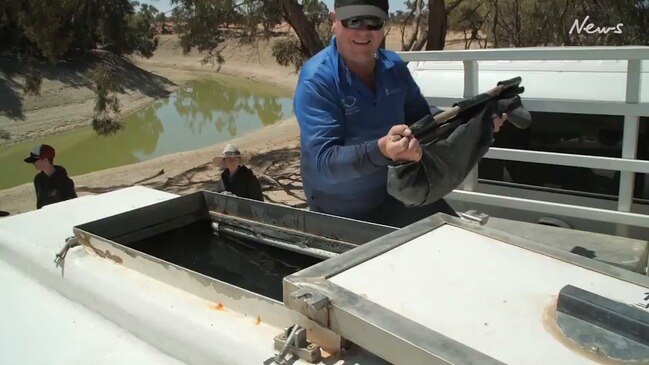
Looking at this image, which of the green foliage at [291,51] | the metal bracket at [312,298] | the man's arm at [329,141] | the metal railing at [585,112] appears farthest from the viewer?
the green foliage at [291,51]

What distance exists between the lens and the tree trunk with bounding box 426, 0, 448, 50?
955cm

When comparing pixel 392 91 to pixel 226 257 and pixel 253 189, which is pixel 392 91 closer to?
pixel 226 257

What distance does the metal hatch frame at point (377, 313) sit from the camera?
1.33 m

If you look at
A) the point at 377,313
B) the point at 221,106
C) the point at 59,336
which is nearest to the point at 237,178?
the point at 59,336

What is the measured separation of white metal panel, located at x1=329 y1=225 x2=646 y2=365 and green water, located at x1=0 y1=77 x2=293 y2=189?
64.4 feet

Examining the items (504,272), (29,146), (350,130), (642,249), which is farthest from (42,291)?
(29,146)

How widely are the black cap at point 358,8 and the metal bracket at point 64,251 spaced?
144 cm

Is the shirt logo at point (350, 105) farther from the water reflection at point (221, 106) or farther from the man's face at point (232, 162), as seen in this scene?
the water reflection at point (221, 106)

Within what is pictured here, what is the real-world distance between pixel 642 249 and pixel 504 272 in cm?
165

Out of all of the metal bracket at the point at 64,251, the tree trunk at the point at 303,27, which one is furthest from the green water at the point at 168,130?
the metal bracket at the point at 64,251

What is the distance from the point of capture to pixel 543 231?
3.26 meters

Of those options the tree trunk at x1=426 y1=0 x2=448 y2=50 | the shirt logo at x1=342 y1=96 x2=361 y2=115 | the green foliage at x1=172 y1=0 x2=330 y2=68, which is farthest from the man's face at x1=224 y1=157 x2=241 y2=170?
the tree trunk at x1=426 y1=0 x2=448 y2=50

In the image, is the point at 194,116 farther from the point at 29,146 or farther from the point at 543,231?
the point at 543,231

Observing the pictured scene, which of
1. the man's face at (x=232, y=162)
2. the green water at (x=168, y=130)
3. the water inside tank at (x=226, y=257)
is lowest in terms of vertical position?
the green water at (x=168, y=130)
